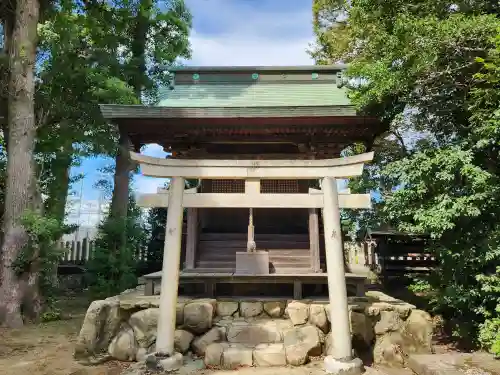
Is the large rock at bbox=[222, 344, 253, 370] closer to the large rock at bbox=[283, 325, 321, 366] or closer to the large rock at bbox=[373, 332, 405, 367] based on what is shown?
the large rock at bbox=[283, 325, 321, 366]

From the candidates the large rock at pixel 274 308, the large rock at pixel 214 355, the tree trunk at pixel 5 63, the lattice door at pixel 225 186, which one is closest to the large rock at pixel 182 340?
the large rock at pixel 214 355

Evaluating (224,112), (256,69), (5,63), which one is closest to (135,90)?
(5,63)

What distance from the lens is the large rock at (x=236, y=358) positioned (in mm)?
5516

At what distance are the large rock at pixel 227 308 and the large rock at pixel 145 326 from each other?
115 centimetres

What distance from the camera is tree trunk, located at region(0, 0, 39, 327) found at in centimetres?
839

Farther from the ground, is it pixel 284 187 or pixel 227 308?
pixel 284 187

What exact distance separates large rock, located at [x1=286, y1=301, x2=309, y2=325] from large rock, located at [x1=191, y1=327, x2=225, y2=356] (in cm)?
123

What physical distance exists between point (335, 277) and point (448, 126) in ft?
14.6

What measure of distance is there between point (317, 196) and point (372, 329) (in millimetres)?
2645

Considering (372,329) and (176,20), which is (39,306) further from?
(176,20)

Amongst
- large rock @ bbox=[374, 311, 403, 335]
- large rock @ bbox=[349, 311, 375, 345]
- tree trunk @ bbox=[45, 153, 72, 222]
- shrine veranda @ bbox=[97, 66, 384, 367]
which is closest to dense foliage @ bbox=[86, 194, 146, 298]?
tree trunk @ bbox=[45, 153, 72, 222]

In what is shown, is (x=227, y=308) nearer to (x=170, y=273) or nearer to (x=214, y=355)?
(x=214, y=355)

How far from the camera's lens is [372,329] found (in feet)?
20.7

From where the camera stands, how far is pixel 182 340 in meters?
6.08
